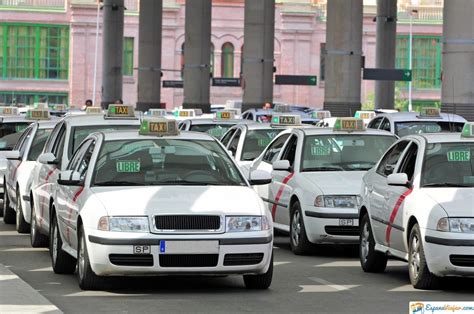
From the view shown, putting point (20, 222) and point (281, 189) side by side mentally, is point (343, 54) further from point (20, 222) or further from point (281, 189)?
point (281, 189)

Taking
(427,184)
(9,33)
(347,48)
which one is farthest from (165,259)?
(9,33)

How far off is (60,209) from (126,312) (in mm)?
3407

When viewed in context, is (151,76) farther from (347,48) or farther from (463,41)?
(463,41)

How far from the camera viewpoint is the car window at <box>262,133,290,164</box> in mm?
21119

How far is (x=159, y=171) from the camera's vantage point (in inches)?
582

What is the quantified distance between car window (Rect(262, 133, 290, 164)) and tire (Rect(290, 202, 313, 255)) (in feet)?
6.33

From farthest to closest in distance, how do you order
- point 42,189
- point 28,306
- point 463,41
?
point 463,41
point 42,189
point 28,306

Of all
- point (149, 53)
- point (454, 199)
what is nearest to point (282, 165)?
point (454, 199)

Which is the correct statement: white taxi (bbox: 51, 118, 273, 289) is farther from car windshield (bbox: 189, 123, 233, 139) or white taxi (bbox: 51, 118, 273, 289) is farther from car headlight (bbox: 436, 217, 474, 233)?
car windshield (bbox: 189, 123, 233, 139)

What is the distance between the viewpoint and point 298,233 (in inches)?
743

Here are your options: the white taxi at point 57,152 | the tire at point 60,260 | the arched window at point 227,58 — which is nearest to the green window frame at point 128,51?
the arched window at point 227,58

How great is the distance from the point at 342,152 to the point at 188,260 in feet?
21.7

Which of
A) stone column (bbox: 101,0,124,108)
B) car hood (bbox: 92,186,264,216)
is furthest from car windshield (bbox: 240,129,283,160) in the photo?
stone column (bbox: 101,0,124,108)

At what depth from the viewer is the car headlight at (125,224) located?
13477 mm
